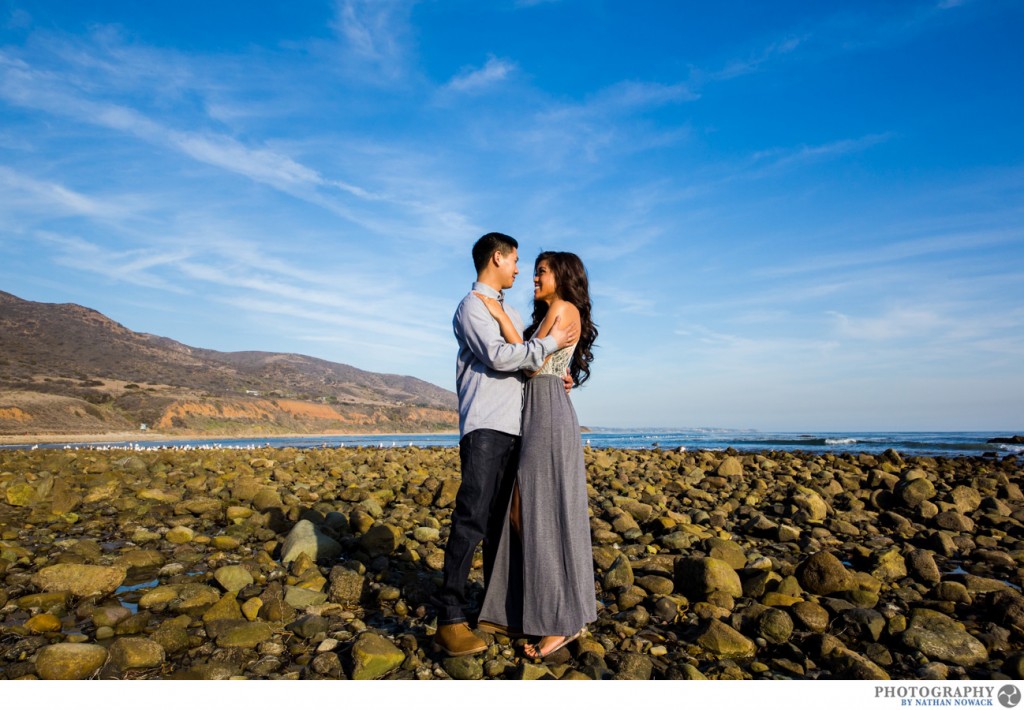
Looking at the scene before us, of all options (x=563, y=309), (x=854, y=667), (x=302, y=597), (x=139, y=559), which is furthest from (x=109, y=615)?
(x=854, y=667)

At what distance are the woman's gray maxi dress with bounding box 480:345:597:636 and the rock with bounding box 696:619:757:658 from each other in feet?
2.46

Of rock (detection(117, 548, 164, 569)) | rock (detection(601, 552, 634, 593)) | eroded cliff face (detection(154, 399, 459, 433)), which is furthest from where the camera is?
eroded cliff face (detection(154, 399, 459, 433))

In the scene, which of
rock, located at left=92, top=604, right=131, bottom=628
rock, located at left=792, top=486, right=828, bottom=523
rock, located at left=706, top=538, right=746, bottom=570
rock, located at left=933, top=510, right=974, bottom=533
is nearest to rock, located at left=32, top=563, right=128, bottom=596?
rock, located at left=92, top=604, right=131, bottom=628

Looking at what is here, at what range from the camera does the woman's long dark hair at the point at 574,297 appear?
12.0ft

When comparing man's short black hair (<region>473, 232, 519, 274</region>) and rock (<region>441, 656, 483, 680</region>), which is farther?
man's short black hair (<region>473, 232, 519, 274</region>)

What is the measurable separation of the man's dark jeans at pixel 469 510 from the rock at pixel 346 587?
4.36 feet

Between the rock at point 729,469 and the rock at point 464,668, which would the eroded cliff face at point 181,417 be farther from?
the rock at point 464,668

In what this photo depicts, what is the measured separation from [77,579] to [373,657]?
111 inches

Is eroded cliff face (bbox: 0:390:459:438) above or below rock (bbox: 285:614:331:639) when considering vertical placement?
below

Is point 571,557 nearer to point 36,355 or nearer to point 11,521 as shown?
point 11,521

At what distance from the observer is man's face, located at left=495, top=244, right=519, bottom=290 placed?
11.6 feet

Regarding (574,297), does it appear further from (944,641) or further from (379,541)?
(379,541)

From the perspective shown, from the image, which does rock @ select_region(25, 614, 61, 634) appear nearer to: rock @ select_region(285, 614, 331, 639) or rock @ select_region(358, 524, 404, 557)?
rock @ select_region(285, 614, 331, 639)
